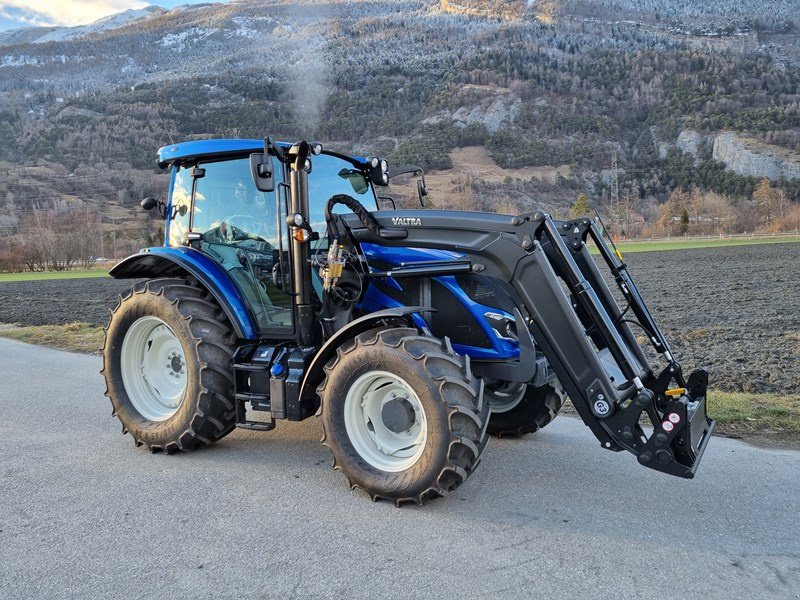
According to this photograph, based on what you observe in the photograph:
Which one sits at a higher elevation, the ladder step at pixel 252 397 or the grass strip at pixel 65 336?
the ladder step at pixel 252 397

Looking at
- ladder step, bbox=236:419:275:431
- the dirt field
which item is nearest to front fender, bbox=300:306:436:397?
ladder step, bbox=236:419:275:431

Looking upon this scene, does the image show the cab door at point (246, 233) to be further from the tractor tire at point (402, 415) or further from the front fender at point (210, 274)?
the tractor tire at point (402, 415)

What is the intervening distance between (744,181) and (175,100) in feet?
412

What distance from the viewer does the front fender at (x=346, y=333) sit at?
432 centimetres

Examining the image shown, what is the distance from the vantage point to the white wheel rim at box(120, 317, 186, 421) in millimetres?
5648

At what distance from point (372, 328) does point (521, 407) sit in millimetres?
1609

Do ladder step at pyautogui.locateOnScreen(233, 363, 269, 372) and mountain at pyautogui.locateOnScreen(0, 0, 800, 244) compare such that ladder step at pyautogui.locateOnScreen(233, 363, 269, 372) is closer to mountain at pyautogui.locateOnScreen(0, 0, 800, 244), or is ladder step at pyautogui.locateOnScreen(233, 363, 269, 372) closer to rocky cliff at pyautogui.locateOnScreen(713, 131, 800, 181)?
mountain at pyautogui.locateOnScreen(0, 0, 800, 244)

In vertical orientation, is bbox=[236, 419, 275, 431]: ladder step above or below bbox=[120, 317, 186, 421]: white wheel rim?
below

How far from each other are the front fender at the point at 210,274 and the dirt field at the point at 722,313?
5.25 m

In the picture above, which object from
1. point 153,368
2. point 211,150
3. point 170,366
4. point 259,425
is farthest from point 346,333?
point 153,368

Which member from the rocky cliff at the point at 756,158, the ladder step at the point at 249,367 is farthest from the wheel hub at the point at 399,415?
the rocky cliff at the point at 756,158

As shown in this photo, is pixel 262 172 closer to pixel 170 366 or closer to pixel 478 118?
pixel 170 366

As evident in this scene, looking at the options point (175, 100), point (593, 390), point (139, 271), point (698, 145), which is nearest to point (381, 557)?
point (593, 390)

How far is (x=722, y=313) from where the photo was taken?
13484mm
